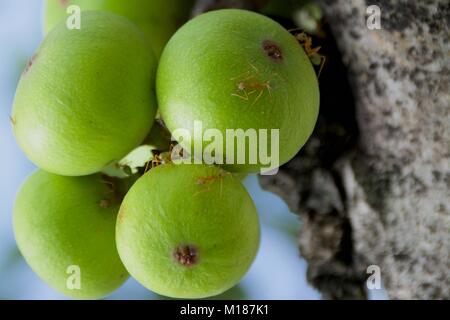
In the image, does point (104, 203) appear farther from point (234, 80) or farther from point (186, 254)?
point (234, 80)

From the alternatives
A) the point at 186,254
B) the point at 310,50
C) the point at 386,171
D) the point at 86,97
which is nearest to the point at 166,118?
the point at 86,97

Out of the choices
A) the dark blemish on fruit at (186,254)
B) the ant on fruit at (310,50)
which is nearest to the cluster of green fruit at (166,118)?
the dark blemish on fruit at (186,254)

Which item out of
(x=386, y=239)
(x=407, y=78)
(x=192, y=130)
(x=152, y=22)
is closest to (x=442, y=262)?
(x=386, y=239)

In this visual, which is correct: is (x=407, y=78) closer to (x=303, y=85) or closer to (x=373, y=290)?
(x=303, y=85)

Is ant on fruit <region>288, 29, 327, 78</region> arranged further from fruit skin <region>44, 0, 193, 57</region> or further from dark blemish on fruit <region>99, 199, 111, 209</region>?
dark blemish on fruit <region>99, 199, 111, 209</region>

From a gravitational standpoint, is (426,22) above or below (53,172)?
above

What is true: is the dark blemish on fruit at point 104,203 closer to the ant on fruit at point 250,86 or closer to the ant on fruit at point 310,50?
the ant on fruit at point 250,86

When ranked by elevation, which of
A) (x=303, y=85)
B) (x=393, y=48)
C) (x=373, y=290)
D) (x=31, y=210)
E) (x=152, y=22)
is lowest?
(x=373, y=290)

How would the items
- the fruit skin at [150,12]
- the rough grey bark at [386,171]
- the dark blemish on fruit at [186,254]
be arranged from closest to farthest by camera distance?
the dark blemish on fruit at [186,254] → the rough grey bark at [386,171] → the fruit skin at [150,12]
